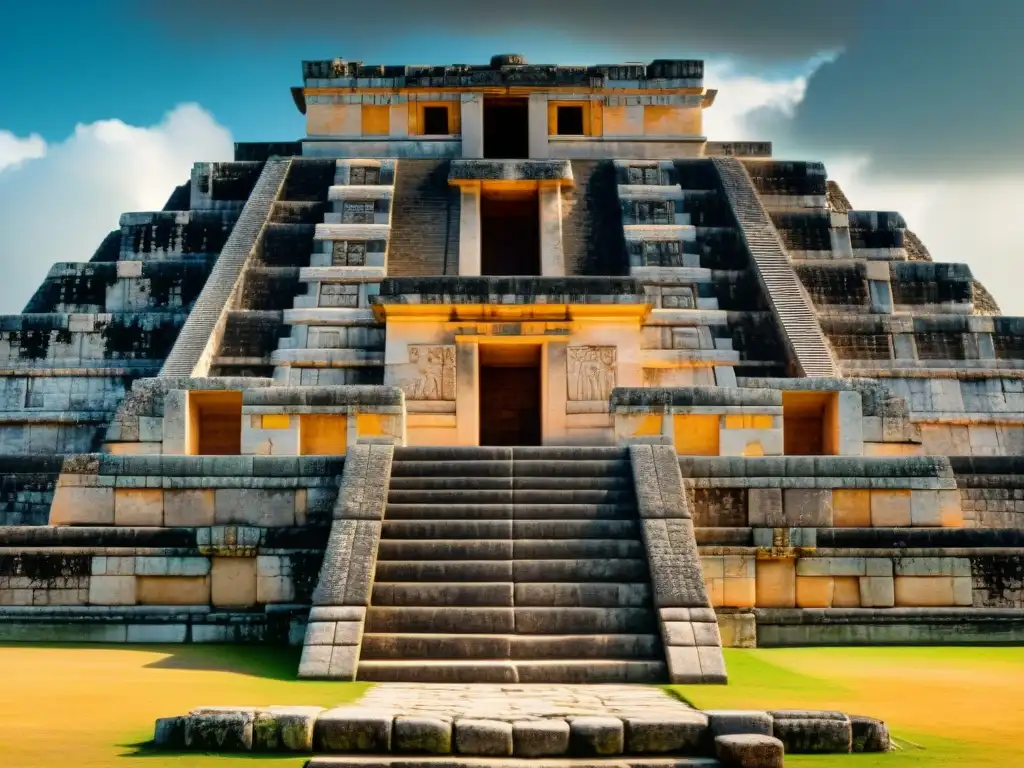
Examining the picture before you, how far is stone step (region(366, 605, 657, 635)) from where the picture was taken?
9602 millimetres

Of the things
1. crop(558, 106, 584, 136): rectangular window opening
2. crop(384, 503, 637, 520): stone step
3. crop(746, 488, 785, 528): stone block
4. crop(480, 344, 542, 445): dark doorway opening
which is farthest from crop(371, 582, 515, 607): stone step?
Result: crop(558, 106, 584, 136): rectangular window opening

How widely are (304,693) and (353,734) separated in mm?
1673

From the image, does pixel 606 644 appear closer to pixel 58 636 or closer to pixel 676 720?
pixel 676 720

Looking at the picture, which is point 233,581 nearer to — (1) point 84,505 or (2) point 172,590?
(2) point 172,590

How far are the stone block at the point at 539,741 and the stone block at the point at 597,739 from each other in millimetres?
51

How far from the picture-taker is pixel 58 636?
35.0ft

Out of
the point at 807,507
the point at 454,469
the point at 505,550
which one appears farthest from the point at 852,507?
the point at 454,469

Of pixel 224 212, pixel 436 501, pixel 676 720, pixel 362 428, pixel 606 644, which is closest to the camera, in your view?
pixel 676 720

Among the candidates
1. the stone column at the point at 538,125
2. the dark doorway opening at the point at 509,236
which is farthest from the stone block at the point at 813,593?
the stone column at the point at 538,125

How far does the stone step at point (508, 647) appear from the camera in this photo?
9.28 meters

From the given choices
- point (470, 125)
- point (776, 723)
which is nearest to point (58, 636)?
point (776, 723)

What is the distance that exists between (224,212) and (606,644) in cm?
1308

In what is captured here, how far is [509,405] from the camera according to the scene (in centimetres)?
1733

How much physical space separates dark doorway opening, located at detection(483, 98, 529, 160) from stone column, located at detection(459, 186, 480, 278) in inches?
120
